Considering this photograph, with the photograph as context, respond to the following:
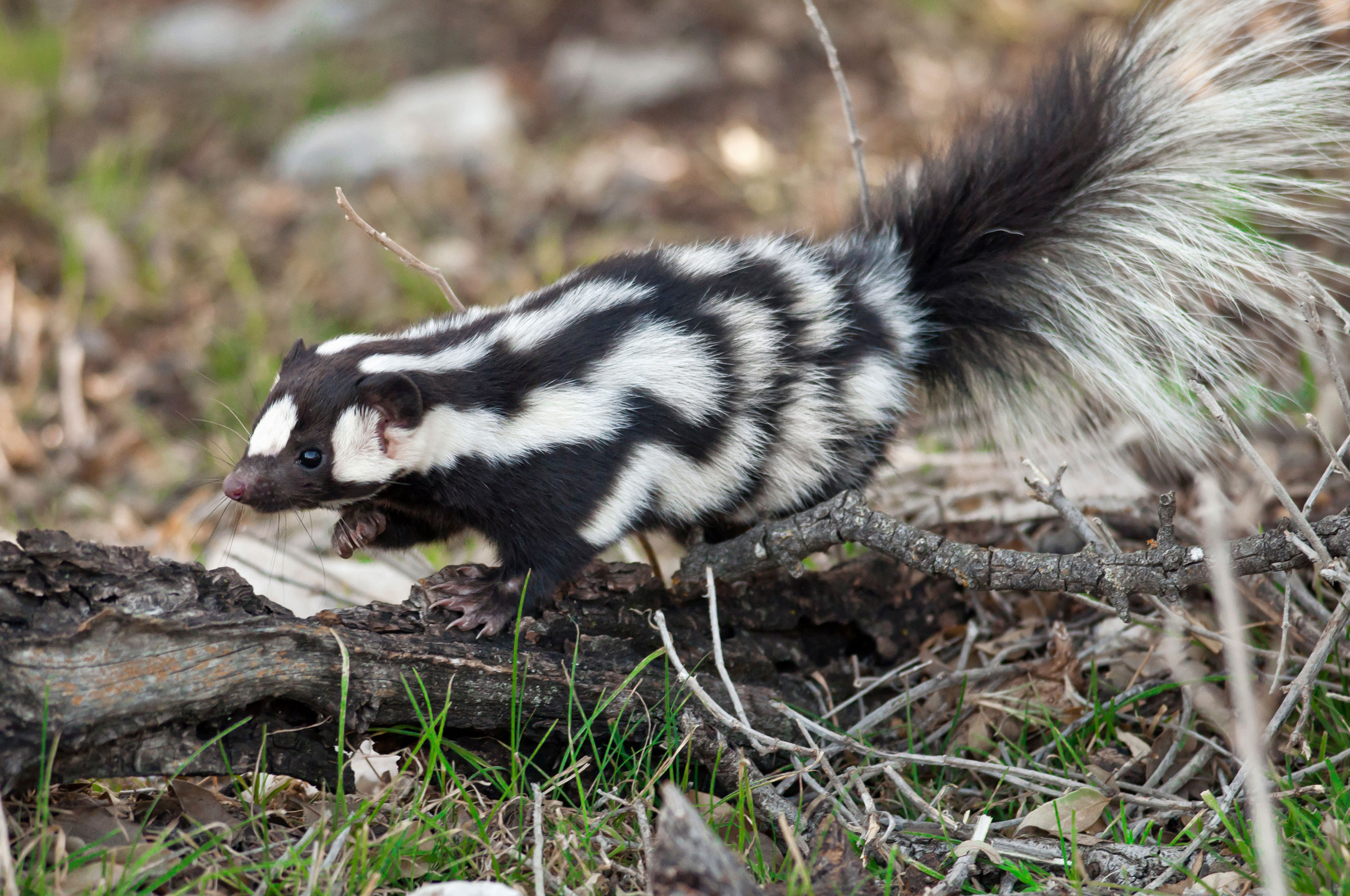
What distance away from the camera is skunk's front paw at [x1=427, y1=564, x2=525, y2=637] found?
3.30 meters

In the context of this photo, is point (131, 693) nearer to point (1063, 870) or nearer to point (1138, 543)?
point (1063, 870)

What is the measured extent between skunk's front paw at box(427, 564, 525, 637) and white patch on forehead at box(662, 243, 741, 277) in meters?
1.12

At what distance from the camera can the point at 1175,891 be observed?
8.96 feet

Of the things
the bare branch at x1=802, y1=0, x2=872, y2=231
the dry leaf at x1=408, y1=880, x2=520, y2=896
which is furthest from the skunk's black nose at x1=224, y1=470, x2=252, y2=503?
the bare branch at x1=802, y1=0, x2=872, y2=231

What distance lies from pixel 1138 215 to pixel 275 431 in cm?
280

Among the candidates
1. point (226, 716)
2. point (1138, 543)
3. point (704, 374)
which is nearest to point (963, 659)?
point (1138, 543)

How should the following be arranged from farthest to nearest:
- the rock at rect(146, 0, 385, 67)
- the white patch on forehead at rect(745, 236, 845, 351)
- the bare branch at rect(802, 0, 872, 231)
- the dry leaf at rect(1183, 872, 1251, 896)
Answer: the rock at rect(146, 0, 385, 67)
the bare branch at rect(802, 0, 872, 231)
the white patch on forehead at rect(745, 236, 845, 351)
the dry leaf at rect(1183, 872, 1251, 896)

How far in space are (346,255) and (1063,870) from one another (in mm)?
5890

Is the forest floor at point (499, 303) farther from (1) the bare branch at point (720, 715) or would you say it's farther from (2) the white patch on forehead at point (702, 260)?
(2) the white patch on forehead at point (702, 260)

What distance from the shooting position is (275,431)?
11.5ft

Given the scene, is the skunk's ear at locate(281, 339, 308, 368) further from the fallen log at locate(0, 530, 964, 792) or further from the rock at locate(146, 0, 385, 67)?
the rock at locate(146, 0, 385, 67)

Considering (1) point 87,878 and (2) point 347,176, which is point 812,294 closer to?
(1) point 87,878

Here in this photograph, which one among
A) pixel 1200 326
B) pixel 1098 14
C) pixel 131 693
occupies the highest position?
pixel 1098 14

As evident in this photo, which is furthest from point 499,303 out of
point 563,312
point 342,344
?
point 563,312
